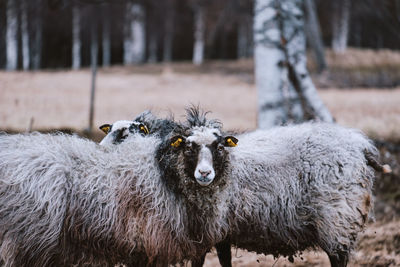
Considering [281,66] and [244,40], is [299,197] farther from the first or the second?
[244,40]

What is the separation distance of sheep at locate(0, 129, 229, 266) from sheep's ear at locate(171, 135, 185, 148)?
0.16 meters

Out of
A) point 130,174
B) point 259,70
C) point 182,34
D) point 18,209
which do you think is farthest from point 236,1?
point 182,34

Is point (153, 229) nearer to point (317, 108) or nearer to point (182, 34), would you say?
point (317, 108)

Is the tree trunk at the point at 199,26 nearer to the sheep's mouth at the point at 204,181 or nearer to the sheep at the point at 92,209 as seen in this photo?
the sheep at the point at 92,209

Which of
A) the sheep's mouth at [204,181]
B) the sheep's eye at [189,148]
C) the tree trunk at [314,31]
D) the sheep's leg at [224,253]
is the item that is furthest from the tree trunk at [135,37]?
the sheep's mouth at [204,181]

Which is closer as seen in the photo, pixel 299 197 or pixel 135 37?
pixel 299 197

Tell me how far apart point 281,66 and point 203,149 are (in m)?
3.23

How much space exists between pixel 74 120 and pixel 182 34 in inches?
1382

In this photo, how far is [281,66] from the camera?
650 centimetres

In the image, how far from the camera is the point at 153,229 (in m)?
3.62

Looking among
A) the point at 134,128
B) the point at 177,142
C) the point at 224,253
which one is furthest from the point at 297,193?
the point at 134,128

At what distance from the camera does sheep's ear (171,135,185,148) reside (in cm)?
383

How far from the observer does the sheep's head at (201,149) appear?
146 inches

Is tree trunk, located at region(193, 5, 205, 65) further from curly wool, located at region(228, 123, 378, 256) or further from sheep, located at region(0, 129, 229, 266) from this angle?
sheep, located at region(0, 129, 229, 266)
